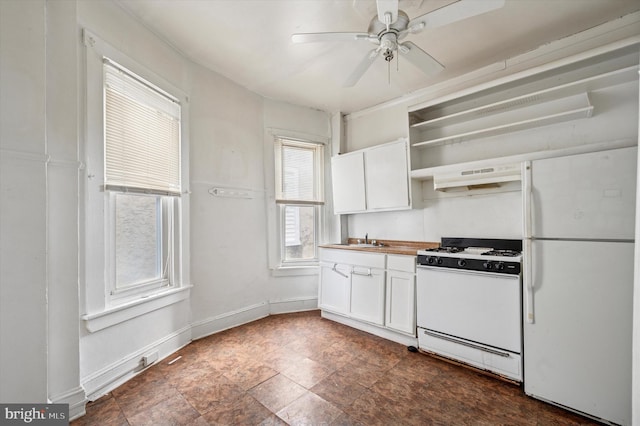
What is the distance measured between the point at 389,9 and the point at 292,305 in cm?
336

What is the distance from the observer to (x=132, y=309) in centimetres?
215

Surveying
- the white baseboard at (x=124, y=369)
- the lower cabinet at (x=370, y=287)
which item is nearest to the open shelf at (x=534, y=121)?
the lower cabinet at (x=370, y=287)

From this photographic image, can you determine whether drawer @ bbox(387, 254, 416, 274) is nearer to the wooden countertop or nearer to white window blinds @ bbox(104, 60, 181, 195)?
the wooden countertop

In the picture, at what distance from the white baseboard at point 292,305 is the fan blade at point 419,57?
3048 mm

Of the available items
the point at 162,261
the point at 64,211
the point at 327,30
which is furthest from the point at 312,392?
the point at 327,30

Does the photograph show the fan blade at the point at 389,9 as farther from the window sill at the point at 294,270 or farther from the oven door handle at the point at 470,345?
the window sill at the point at 294,270

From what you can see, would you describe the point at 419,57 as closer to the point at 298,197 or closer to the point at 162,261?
the point at 298,197

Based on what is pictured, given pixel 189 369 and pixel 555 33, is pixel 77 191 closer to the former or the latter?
pixel 189 369

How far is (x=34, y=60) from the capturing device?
146 centimetres

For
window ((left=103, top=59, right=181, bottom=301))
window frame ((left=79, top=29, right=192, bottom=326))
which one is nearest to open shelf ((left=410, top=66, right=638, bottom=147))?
window ((left=103, top=59, right=181, bottom=301))

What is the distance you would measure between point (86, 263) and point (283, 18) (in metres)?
2.33

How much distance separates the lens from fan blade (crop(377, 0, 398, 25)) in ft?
4.90

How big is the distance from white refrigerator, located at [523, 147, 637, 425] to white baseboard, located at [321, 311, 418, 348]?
981 mm

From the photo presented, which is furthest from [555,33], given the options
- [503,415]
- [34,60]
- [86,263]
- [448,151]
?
[86,263]
